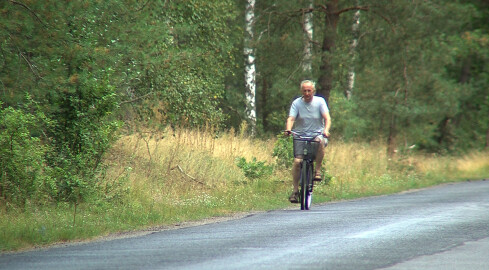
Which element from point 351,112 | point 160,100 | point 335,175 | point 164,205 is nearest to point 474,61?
point 351,112

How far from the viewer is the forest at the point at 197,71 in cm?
Answer: 1380

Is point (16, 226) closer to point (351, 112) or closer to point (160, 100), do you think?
point (160, 100)

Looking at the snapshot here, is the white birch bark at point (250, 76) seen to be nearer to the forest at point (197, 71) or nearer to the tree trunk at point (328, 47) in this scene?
the forest at point (197, 71)

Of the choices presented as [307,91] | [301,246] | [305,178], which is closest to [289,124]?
[307,91]

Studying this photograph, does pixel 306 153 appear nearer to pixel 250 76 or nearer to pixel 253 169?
pixel 253 169

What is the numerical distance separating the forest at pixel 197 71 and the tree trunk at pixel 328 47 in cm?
4

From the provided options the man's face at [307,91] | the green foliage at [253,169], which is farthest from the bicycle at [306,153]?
the green foliage at [253,169]

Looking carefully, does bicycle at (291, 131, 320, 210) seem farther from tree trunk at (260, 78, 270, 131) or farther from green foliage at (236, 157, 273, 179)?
tree trunk at (260, 78, 270, 131)

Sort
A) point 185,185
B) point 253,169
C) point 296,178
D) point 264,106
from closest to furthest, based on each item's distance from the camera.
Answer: point 296,178 < point 185,185 < point 253,169 < point 264,106

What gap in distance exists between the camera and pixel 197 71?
76.0ft

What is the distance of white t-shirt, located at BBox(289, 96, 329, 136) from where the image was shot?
552 inches

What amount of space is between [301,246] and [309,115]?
4.79m

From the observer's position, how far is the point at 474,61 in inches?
1978

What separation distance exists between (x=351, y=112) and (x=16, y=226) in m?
26.2
